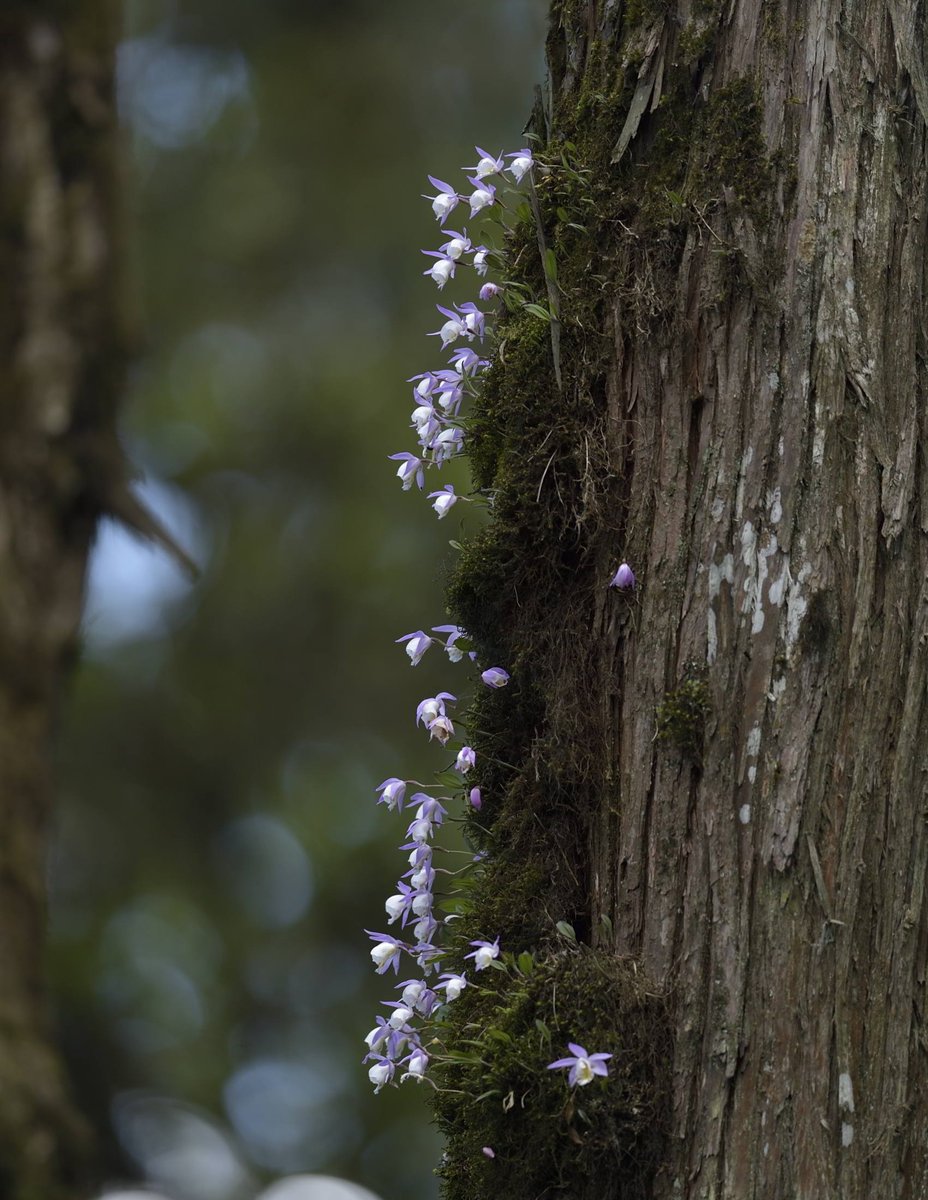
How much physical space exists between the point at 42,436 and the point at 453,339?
0.87 m

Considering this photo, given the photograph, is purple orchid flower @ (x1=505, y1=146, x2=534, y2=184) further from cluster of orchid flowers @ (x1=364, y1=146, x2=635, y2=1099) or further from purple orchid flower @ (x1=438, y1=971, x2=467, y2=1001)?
purple orchid flower @ (x1=438, y1=971, x2=467, y2=1001)

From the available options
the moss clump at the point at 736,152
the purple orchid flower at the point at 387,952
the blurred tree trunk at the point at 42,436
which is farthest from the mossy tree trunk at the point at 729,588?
the blurred tree trunk at the point at 42,436

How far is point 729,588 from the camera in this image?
83.0 inches

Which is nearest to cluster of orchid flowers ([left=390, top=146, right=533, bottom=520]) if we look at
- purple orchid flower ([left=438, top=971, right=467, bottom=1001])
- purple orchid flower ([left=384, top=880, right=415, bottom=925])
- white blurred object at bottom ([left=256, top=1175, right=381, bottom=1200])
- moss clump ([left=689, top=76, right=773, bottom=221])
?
moss clump ([left=689, top=76, right=773, bottom=221])

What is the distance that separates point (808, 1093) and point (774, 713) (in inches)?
23.5

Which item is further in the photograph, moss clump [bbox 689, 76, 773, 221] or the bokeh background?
the bokeh background

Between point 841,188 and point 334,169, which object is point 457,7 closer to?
point 334,169

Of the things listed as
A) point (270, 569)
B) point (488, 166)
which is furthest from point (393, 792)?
point (270, 569)

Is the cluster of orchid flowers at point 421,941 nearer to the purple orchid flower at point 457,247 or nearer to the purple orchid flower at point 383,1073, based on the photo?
the purple orchid flower at point 383,1073

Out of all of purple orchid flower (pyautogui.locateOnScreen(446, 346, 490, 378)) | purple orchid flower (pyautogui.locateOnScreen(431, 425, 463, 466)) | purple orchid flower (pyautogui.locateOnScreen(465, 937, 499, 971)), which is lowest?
purple orchid flower (pyautogui.locateOnScreen(465, 937, 499, 971))

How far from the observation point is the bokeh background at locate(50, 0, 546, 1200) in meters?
8.05

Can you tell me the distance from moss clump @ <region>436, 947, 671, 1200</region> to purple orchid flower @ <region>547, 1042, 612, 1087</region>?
0.11 ft

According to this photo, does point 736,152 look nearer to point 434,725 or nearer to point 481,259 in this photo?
point 481,259

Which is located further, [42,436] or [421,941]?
[421,941]
